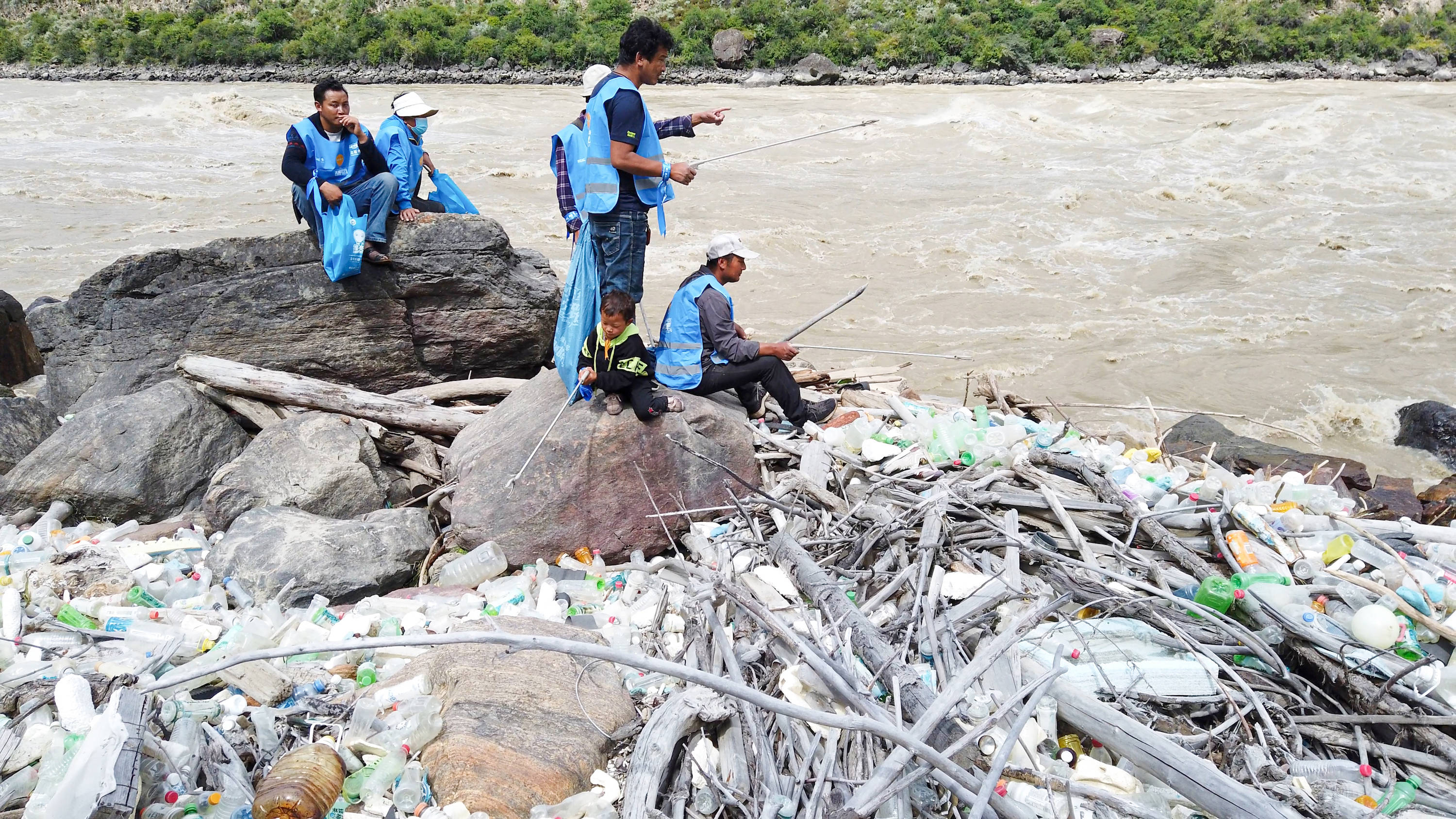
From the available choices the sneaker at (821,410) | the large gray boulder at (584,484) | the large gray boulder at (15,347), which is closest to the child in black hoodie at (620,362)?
the large gray boulder at (584,484)

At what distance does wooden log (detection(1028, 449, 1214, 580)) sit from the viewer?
4020 millimetres

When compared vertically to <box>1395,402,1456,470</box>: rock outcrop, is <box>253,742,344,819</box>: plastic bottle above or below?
above

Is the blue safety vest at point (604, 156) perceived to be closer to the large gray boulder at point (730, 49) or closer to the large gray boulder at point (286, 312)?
the large gray boulder at point (286, 312)

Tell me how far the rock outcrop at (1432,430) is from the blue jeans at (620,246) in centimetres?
661

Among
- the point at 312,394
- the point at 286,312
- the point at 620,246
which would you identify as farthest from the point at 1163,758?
the point at 286,312

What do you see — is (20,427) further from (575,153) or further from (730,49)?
(730,49)

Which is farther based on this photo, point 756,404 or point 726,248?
point 756,404

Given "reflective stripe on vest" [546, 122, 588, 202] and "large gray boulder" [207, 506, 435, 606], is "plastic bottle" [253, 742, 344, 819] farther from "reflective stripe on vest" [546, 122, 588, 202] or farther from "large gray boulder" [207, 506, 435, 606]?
"reflective stripe on vest" [546, 122, 588, 202]

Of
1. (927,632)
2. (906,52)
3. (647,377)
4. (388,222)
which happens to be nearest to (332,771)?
(927,632)

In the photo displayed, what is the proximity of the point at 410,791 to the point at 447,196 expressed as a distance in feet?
18.0

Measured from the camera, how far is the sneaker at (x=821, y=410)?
5.71m

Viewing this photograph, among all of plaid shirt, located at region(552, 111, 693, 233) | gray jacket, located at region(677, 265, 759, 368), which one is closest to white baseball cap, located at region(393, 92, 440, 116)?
plaid shirt, located at region(552, 111, 693, 233)

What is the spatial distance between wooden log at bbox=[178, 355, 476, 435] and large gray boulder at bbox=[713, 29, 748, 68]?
69.2ft

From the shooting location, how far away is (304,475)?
5.19m
